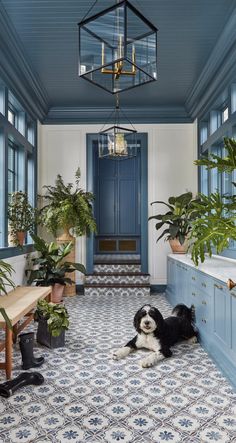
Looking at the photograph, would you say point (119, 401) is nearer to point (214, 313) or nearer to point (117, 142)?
point (214, 313)

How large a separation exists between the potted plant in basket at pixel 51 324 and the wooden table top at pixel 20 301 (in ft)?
0.45

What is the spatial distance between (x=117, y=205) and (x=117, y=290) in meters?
2.77

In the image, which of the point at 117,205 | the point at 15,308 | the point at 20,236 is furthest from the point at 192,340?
the point at 117,205

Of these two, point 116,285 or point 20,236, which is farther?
point 116,285

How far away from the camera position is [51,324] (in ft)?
12.0

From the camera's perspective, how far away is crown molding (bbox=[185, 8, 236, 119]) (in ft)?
14.2

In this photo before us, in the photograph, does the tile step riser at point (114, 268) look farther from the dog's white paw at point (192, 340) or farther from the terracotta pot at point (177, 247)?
the dog's white paw at point (192, 340)

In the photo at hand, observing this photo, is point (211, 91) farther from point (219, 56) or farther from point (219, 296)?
point (219, 296)

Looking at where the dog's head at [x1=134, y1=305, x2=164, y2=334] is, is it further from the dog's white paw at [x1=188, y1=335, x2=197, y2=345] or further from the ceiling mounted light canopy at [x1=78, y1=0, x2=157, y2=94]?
the ceiling mounted light canopy at [x1=78, y1=0, x2=157, y2=94]

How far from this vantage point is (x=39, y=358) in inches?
129

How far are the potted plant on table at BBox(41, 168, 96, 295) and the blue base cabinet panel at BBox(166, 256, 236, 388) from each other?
7.36ft

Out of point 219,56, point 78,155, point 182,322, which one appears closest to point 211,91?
point 219,56

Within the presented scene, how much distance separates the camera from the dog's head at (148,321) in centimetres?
337

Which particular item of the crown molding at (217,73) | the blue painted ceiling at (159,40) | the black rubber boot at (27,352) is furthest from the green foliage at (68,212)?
the black rubber boot at (27,352)
